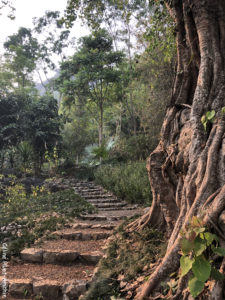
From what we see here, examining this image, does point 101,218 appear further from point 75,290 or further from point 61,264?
point 75,290

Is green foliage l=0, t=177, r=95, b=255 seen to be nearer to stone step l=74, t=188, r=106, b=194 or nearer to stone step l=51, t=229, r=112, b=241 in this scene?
stone step l=51, t=229, r=112, b=241

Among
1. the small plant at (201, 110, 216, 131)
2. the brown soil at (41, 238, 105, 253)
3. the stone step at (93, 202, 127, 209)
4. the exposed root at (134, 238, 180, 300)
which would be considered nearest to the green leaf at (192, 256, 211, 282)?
the exposed root at (134, 238, 180, 300)

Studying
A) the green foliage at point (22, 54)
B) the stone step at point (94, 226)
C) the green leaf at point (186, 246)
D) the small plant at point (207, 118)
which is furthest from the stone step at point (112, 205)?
the green foliage at point (22, 54)

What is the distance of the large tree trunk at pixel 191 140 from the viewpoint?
2.53 meters

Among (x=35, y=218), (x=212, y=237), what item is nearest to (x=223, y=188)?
(x=212, y=237)

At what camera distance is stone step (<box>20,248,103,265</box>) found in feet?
13.6

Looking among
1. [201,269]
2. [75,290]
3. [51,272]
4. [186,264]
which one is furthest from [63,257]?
[201,269]

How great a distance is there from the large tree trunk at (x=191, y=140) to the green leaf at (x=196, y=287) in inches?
13.8

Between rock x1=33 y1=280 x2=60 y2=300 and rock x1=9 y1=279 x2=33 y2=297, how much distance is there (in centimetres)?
11

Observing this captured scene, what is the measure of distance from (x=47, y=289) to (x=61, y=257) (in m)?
0.88

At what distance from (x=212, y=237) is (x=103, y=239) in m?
3.49

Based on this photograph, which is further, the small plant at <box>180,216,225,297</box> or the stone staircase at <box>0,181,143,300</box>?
the stone staircase at <box>0,181,143,300</box>

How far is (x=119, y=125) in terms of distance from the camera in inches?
792

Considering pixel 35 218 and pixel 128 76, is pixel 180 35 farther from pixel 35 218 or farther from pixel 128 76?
pixel 128 76
